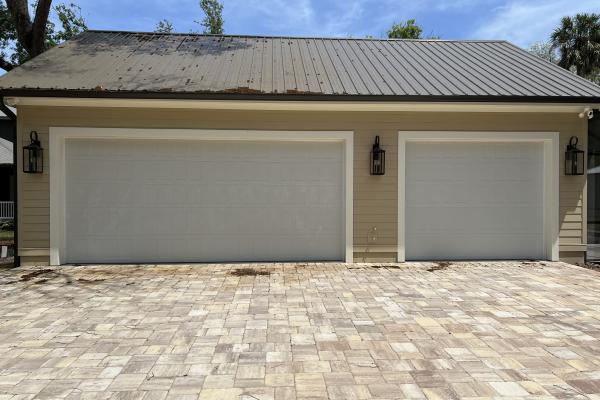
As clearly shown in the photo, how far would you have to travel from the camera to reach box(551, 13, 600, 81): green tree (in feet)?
59.1

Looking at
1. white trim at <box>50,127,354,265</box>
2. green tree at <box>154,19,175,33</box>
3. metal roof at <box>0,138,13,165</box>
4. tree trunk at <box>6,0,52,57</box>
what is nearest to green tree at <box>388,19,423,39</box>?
green tree at <box>154,19,175,33</box>

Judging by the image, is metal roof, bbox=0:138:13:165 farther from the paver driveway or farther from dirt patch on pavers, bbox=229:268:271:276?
dirt patch on pavers, bbox=229:268:271:276

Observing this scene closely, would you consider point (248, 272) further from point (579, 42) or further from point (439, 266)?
point (579, 42)

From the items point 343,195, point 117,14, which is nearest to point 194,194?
point 343,195

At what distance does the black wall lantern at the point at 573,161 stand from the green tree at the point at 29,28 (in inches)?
482

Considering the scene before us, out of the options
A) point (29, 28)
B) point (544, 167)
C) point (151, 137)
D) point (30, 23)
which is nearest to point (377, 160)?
point (544, 167)

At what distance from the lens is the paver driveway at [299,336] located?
8.51 ft

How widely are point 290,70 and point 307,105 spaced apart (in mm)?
1460

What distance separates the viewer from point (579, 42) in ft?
A: 60.3

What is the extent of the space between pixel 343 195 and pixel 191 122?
290 cm

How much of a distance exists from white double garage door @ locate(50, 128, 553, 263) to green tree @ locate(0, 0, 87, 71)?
565cm

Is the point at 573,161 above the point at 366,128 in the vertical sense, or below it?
below

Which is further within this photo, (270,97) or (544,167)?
(544,167)

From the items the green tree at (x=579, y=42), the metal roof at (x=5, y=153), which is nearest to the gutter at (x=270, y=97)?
the metal roof at (x=5, y=153)
